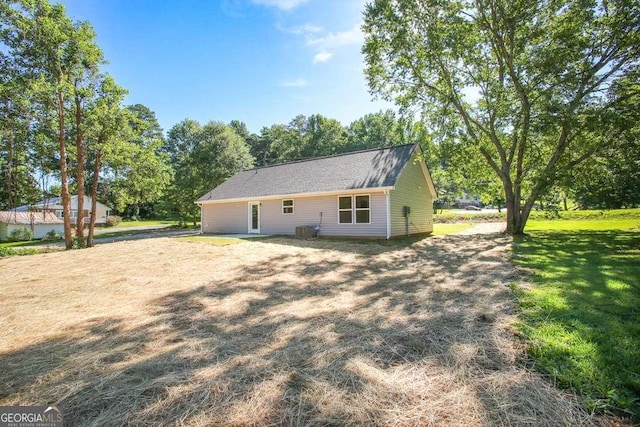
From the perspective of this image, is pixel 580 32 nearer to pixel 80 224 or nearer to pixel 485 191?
pixel 485 191

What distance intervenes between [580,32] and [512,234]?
8.46 metres

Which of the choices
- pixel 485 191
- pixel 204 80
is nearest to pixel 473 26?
pixel 485 191

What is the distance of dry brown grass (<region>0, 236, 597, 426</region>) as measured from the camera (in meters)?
2.38

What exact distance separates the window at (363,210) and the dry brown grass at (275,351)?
758 centimetres

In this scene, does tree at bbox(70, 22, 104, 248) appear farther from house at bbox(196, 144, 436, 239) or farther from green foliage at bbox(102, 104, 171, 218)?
house at bbox(196, 144, 436, 239)

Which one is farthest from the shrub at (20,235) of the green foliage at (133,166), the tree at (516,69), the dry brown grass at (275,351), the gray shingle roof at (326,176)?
the tree at (516,69)

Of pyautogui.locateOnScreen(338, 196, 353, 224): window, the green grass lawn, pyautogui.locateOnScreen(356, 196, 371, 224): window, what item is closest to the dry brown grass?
the green grass lawn

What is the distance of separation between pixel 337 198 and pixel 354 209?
1064 millimetres

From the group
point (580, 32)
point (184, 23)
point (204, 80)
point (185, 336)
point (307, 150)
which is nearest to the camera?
point (185, 336)

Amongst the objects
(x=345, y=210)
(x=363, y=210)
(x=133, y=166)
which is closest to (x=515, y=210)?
(x=363, y=210)

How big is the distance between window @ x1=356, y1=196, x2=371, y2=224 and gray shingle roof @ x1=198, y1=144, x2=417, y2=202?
30.0 inches

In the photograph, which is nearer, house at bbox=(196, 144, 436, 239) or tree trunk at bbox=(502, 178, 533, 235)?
house at bbox=(196, 144, 436, 239)

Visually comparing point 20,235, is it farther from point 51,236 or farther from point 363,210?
point 363,210

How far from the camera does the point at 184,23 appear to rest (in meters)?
10.7
